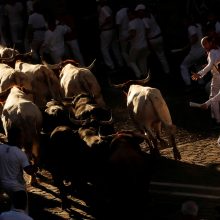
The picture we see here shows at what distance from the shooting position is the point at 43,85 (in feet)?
62.4

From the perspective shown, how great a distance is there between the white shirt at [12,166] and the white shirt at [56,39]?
36.2ft

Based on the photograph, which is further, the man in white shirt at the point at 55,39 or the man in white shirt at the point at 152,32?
the man in white shirt at the point at 55,39

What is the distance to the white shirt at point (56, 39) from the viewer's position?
2345 cm

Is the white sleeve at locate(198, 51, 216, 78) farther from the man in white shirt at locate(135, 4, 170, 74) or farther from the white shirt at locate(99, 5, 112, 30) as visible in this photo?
the white shirt at locate(99, 5, 112, 30)

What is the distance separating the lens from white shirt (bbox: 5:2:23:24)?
27564 mm

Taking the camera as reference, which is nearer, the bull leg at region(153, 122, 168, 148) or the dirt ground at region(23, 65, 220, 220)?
the dirt ground at region(23, 65, 220, 220)

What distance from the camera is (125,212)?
13062mm

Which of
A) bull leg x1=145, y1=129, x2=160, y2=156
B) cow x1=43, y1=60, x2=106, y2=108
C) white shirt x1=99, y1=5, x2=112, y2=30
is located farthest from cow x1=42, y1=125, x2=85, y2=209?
white shirt x1=99, y1=5, x2=112, y2=30

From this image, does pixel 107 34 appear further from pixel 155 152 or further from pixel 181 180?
pixel 181 180

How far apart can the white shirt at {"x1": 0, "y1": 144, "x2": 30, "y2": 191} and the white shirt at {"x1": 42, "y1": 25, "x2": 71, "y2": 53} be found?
1103 cm

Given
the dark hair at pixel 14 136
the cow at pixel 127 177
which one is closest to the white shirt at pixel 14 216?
the dark hair at pixel 14 136

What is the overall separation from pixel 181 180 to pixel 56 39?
9160mm

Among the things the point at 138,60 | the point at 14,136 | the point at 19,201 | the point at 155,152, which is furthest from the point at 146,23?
the point at 19,201

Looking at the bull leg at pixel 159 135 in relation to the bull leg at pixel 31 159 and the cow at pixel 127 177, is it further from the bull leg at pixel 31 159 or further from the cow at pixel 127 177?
the cow at pixel 127 177
